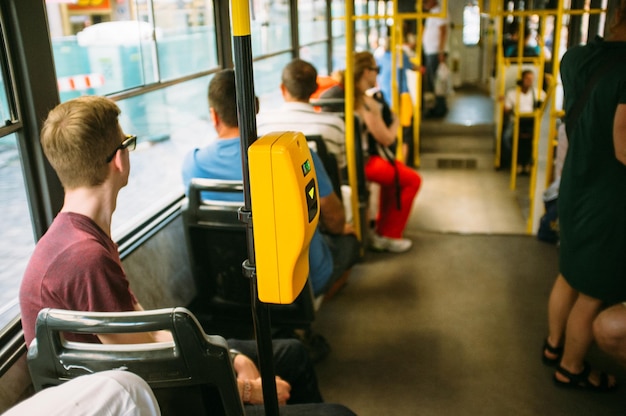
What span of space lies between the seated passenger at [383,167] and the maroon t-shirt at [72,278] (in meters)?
2.83

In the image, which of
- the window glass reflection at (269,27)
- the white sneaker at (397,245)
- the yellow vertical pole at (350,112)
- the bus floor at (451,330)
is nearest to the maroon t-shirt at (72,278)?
the bus floor at (451,330)

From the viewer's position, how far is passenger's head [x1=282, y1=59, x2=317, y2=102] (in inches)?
132

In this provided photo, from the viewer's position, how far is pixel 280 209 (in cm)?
125

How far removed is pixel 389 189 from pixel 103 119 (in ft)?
9.76

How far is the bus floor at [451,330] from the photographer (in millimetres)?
2594

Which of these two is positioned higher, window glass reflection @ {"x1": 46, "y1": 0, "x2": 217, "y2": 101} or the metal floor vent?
window glass reflection @ {"x1": 46, "y1": 0, "x2": 217, "y2": 101}

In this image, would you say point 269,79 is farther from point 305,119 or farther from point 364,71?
point 305,119

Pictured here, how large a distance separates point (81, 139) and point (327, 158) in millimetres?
1788

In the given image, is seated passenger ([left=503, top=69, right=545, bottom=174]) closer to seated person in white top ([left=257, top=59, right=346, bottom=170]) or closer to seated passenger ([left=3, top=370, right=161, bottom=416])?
seated person in white top ([left=257, top=59, right=346, bottom=170])

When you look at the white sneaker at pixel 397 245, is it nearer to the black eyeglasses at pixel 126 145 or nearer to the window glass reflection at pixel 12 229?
the window glass reflection at pixel 12 229

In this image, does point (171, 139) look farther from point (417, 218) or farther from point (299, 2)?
point (299, 2)

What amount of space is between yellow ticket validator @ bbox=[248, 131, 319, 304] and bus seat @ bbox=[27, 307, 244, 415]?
0.17 metres

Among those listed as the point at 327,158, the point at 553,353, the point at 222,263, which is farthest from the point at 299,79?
the point at 553,353

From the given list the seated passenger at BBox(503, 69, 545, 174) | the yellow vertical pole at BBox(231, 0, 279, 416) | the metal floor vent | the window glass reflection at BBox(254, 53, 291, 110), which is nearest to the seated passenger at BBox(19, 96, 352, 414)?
the yellow vertical pole at BBox(231, 0, 279, 416)
